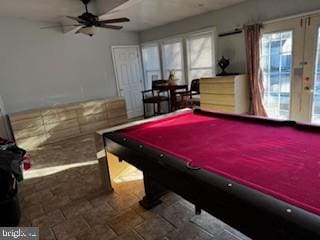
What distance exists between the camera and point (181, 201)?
2305 millimetres

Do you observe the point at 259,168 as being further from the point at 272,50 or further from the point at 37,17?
the point at 37,17

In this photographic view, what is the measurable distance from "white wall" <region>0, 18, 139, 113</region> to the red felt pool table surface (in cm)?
359

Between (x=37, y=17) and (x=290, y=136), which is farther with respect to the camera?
(x=37, y=17)

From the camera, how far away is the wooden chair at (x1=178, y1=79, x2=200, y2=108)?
491cm

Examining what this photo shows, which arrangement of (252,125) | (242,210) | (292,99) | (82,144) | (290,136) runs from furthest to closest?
(82,144)
(292,99)
(252,125)
(290,136)
(242,210)

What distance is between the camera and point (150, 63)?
635 centimetres

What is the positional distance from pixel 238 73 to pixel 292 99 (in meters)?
1.04

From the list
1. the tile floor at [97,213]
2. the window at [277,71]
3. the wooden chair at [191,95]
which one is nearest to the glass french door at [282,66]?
the window at [277,71]

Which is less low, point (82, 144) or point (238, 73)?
point (238, 73)

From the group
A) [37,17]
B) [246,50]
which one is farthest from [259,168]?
[37,17]

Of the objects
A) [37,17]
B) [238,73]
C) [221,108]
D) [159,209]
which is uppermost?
[37,17]

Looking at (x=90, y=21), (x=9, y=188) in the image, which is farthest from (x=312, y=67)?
(x=9, y=188)

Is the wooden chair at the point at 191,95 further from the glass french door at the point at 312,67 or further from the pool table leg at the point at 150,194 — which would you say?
the pool table leg at the point at 150,194

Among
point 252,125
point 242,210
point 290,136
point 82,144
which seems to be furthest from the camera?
point 82,144
